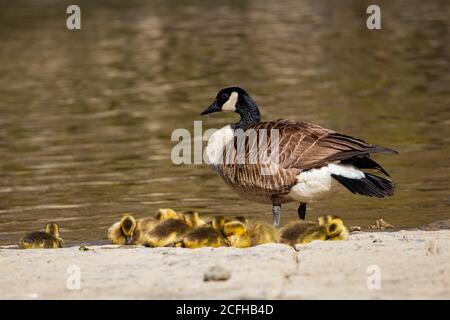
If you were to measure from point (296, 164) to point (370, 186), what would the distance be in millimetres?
705

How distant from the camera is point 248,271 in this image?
254 inches

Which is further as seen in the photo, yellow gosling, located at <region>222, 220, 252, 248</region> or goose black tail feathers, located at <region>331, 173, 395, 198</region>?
goose black tail feathers, located at <region>331, 173, 395, 198</region>

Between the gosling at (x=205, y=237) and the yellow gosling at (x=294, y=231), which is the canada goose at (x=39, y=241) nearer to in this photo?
the gosling at (x=205, y=237)

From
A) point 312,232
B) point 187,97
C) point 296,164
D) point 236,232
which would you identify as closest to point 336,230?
point 312,232

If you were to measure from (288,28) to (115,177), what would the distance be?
15520mm

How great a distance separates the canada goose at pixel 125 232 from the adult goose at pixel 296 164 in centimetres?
107

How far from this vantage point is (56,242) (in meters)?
8.20

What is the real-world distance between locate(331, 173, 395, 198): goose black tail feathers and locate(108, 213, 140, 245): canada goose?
5.63 feet

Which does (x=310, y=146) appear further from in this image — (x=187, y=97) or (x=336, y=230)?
(x=187, y=97)

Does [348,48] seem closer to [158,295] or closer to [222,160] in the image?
[222,160]

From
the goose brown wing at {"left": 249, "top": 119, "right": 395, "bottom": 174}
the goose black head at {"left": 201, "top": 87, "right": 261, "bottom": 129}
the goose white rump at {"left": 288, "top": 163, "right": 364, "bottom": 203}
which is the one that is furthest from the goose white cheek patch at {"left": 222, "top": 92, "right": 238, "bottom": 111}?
the goose white rump at {"left": 288, "top": 163, "right": 364, "bottom": 203}

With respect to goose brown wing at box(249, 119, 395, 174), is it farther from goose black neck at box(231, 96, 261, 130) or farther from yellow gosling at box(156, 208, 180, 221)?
yellow gosling at box(156, 208, 180, 221)

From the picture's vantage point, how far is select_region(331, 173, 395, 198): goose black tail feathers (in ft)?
26.2
